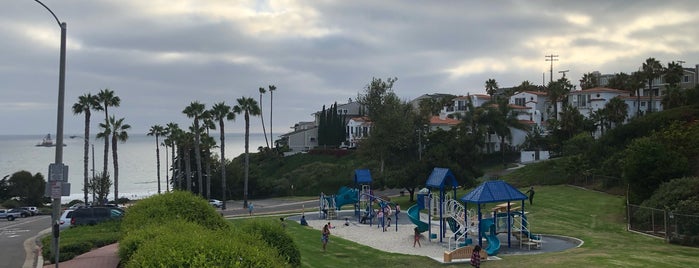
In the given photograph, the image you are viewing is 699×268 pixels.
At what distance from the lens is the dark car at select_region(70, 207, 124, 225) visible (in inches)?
1452

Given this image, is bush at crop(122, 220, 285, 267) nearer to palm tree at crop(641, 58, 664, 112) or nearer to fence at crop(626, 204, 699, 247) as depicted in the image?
fence at crop(626, 204, 699, 247)

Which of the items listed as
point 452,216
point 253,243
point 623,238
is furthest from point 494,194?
point 253,243

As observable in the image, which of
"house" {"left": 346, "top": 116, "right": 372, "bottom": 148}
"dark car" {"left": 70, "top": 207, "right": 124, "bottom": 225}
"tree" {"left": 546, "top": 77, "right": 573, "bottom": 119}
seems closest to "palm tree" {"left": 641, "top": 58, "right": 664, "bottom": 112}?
"tree" {"left": 546, "top": 77, "right": 573, "bottom": 119}

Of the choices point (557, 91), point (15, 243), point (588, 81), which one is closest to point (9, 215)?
point (15, 243)

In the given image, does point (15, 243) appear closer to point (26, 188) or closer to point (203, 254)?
point (203, 254)

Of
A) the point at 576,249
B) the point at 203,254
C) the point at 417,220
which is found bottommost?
the point at 576,249

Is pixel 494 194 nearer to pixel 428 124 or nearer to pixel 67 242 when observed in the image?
pixel 67 242

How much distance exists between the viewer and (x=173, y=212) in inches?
818

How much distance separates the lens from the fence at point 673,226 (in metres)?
29.0

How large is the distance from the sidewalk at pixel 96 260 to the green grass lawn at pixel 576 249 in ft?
25.5

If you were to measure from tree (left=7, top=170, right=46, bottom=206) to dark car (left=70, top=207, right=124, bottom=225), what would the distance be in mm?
51915

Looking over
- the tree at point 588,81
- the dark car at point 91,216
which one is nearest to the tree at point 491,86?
the tree at point 588,81

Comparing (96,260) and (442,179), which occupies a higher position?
(442,179)

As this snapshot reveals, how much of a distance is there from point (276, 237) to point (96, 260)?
28.8 ft
